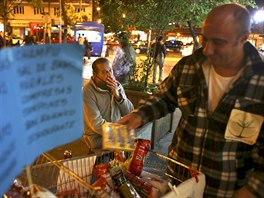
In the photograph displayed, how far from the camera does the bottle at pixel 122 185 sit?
180cm

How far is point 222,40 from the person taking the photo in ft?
6.14

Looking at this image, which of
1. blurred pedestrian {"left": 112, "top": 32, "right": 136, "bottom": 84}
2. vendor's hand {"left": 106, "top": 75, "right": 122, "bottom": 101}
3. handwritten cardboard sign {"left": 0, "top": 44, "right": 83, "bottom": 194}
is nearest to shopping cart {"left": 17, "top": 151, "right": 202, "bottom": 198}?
handwritten cardboard sign {"left": 0, "top": 44, "right": 83, "bottom": 194}

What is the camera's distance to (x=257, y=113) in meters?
1.89

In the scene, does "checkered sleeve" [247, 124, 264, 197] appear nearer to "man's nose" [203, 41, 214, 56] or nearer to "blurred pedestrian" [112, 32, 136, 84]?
"man's nose" [203, 41, 214, 56]

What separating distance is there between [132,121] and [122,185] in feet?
1.55

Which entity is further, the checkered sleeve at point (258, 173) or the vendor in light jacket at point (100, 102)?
the vendor in light jacket at point (100, 102)

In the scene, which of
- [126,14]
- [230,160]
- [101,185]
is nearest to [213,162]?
[230,160]

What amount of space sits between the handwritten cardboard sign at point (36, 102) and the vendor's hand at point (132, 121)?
27.7 inches

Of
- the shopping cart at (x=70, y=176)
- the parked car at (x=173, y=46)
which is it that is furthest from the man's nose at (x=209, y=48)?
the parked car at (x=173, y=46)

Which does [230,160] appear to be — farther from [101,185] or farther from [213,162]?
[101,185]

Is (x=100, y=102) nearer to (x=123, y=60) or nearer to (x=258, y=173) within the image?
(x=258, y=173)

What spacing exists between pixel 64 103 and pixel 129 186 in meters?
0.75

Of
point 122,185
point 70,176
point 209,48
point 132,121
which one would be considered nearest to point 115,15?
point 132,121

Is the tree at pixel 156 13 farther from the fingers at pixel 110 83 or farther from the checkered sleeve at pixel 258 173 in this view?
the checkered sleeve at pixel 258 173
